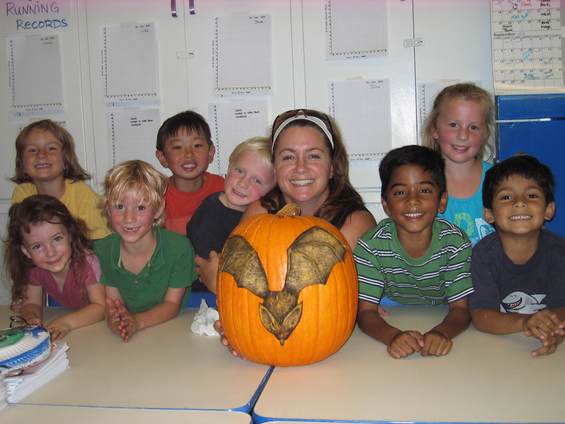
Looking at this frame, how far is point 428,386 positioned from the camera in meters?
0.98

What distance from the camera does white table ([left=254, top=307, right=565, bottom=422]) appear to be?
872 mm

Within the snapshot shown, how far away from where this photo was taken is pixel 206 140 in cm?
255

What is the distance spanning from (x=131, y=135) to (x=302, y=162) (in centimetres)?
194

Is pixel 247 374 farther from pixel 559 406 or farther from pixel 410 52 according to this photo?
pixel 410 52

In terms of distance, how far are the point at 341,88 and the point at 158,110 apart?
1168mm

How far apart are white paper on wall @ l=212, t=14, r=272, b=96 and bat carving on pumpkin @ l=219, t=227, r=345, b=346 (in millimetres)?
2110

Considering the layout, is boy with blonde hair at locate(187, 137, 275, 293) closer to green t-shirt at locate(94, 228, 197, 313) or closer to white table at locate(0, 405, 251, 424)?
green t-shirt at locate(94, 228, 197, 313)

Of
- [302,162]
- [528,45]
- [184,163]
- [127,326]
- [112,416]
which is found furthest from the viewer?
[528,45]

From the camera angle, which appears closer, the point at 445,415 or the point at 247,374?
the point at 445,415

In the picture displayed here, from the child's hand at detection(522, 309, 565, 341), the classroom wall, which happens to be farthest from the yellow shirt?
the child's hand at detection(522, 309, 565, 341)

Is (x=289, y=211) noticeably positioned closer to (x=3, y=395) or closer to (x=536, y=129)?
(x=3, y=395)

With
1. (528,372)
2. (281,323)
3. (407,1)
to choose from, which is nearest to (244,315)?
(281,323)

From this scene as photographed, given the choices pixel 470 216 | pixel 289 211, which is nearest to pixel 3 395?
pixel 289 211

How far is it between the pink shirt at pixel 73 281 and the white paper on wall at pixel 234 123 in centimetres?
159
